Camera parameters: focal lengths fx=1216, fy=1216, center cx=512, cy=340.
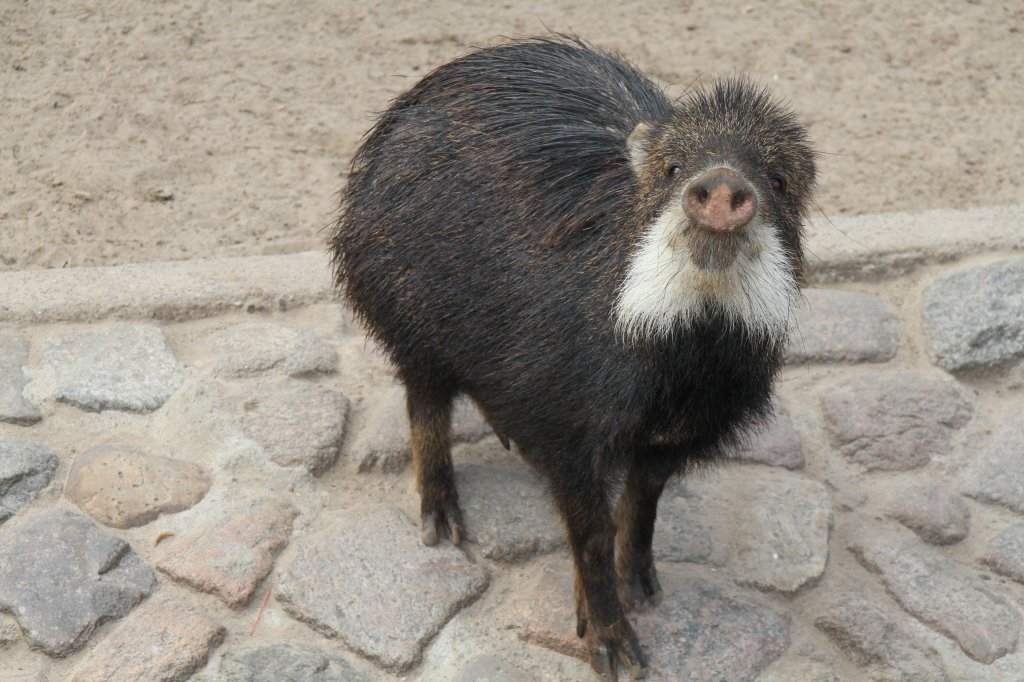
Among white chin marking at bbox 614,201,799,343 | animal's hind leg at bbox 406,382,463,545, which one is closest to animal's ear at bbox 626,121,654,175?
white chin marking at bbox 614,201,799,343

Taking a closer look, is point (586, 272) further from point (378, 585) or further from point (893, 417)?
point (893, 417)

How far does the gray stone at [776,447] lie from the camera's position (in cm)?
399

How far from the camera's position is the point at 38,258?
452 cm

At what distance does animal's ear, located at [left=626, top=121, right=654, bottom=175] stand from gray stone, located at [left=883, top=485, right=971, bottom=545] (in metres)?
1.57

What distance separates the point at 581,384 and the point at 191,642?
120 centimetres

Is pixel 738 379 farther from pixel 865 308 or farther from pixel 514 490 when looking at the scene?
pixel 865 308

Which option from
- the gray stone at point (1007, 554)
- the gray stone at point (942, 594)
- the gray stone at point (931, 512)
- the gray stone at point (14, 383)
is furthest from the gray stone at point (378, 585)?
the gray stone at point (1007, 554)

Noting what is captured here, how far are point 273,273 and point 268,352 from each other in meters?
0.45

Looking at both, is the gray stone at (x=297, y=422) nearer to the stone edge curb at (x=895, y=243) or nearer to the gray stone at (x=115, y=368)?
the gray stone at (x=115, y=368)

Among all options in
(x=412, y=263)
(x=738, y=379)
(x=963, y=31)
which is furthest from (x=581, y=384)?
(x=963, y=31)

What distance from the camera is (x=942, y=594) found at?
356 centimetres

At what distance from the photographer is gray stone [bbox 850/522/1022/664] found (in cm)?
343

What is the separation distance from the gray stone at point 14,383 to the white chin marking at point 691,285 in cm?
195

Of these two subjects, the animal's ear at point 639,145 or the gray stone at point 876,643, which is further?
the gray stone at point 876,643
